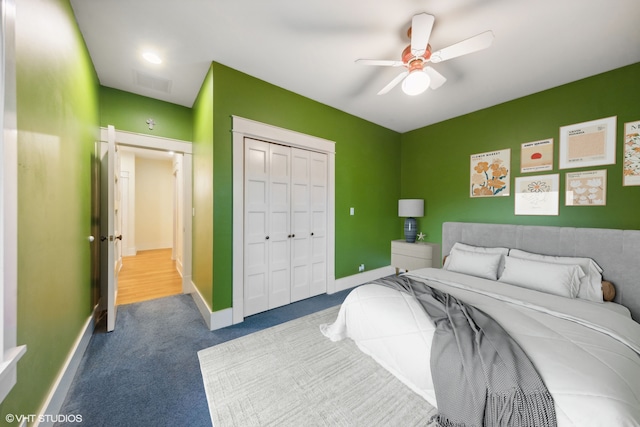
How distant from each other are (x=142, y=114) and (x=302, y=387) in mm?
3632

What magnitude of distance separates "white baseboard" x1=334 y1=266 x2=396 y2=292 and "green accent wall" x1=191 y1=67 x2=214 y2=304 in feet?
6.07

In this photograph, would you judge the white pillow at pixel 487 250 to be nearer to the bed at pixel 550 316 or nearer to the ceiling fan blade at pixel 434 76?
the bed at pixel 550 316

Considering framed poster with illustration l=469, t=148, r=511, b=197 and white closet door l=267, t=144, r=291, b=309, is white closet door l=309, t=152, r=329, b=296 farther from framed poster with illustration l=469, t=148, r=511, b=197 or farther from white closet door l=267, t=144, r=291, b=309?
framed poster with illustration l=469, t=148, r=511, b=197

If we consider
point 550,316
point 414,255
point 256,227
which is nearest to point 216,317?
point 256,227

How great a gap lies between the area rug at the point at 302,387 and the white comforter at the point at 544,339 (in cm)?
15

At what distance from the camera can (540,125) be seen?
2801 millimetres

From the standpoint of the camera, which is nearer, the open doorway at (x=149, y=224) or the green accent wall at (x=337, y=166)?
the green accent wall at (x=337, y=166)

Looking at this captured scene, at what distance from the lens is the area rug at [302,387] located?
1.36 metres

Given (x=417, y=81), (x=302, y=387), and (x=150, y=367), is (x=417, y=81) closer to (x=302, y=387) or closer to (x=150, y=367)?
(x=302, y=387)

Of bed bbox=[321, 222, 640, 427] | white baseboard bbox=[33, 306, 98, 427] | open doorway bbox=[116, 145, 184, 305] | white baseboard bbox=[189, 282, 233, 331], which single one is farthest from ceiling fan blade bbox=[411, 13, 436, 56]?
open doorway bbox=[116, 145, 184, 305]

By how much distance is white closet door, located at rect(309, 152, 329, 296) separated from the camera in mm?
3180

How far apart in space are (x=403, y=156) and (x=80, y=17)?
4451 millimetres

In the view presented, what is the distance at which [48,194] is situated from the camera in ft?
4.38

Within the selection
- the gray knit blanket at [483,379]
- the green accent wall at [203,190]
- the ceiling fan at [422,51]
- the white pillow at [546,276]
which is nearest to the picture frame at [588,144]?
the white pillow at [546,276]
